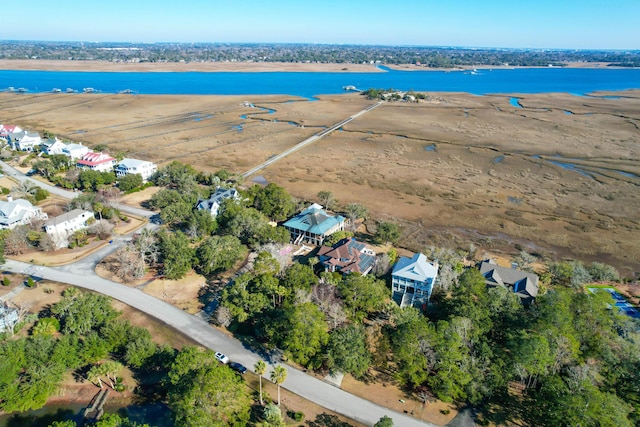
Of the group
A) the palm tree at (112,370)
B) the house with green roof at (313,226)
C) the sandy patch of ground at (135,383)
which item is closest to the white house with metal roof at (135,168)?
the house with green roof at (313,226)

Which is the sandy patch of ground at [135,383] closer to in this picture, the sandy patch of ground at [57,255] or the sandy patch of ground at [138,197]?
the sandy patch of ground at [57,255]

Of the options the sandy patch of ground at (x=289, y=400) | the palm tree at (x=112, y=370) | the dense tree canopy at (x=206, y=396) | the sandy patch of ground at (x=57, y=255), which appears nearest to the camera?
the dense tree canopy at (x=206, y=396)

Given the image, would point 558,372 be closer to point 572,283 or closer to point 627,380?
point 627,380

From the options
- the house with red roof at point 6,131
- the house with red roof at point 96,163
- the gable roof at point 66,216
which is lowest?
the gable roof at point 66,216

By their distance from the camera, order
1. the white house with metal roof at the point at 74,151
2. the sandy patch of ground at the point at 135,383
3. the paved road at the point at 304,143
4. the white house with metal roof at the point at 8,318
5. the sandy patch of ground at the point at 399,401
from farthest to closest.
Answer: the paved road at the point at 304,143 < the white house with metal roof at the point at 74,151 < the white house with metal roof at the point at 8,318 < the sandy patch of ground at the point at 135,383 < the sandy patch of ground at the point at 399,401

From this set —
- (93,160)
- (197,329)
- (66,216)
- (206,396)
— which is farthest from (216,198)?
(206,396)

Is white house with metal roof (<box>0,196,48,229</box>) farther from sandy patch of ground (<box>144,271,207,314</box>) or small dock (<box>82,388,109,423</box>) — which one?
small dock (<box>82,388,109,423</box>)

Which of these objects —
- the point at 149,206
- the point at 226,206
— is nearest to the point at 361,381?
the point at 226,206

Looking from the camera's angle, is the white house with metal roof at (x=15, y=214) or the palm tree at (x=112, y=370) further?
the white house with metal roof at (x=15, y=214)
